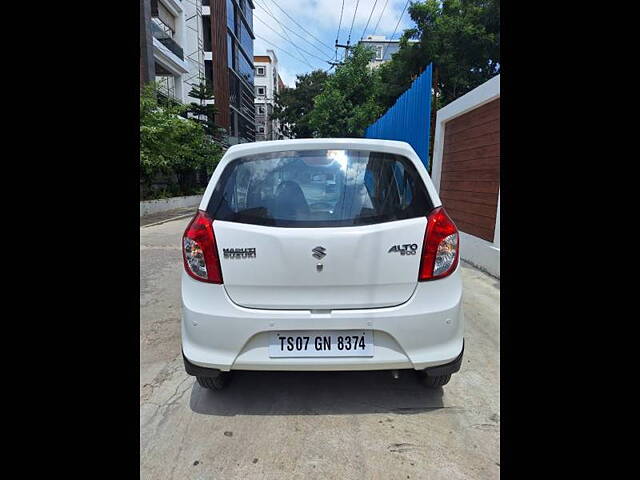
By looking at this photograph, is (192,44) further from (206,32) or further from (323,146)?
(323,146)

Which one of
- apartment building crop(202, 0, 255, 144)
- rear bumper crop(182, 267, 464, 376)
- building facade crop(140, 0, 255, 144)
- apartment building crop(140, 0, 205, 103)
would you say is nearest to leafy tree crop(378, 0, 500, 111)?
apartment building crop(140, 0, 205, 103)

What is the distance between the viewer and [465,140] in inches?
227

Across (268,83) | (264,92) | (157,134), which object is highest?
(268,83)

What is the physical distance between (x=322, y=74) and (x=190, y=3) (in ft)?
58.6

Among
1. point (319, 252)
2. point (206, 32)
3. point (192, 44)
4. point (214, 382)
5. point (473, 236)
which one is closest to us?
point (319, 252)

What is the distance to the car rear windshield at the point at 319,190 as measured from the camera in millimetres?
1917

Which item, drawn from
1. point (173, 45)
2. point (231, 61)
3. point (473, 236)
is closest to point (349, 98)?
point (173, 45)

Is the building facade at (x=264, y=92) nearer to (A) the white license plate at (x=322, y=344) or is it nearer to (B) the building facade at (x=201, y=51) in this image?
(B) the building facade at (x=201, y=51)

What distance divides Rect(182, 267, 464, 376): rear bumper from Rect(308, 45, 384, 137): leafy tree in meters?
14.2

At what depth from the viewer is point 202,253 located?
188cm

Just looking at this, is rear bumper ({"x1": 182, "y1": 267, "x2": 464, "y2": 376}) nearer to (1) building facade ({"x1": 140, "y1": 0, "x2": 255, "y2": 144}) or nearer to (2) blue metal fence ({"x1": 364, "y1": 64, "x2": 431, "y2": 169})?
(2) blue metal fence ({"x1": 364, "y1": 64, "x2": 431, "y2": 169})

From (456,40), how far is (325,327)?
18.8 meters

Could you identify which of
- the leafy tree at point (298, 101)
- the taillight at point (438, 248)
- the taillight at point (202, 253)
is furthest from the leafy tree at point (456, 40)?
the leafy tree at point (298, 101)
